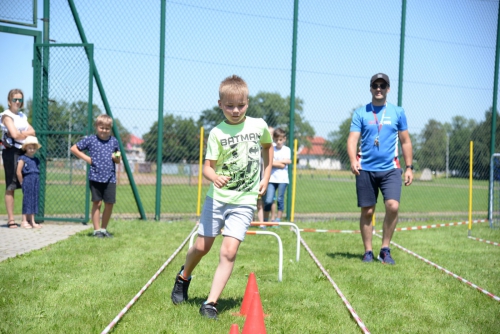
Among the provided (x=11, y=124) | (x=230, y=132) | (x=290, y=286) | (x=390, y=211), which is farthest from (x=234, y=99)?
(x=11, y=124)

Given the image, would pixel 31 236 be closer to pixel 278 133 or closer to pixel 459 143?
pixel 278 133

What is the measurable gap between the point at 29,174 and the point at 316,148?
5.82 meters

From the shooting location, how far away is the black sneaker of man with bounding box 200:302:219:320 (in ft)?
12.4

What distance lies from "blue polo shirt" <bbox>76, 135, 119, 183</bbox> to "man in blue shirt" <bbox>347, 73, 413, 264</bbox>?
324 cm

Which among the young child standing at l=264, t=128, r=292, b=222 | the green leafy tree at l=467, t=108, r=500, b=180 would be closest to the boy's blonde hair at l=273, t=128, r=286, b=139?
the young child standing at l=264, t=128, r=292, b=222

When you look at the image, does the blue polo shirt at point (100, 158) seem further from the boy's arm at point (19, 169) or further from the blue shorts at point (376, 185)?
→ the blue shorts at point (376, 185)

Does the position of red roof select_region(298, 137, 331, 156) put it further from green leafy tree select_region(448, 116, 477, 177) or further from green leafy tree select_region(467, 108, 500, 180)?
green leafy tree select_region(467, 108, 500, 180)

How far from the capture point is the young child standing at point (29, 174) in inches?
323

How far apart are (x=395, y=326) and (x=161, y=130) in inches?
275

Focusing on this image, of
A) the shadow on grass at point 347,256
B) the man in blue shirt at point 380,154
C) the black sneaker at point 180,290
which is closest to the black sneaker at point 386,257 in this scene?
the man in blue shirt at point 380,154

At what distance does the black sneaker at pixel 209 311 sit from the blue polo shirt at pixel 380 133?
3.08 metres

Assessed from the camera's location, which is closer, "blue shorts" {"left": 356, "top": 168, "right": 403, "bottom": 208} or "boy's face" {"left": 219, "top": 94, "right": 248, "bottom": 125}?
"boy's face" {"left": 219, "top": 94, "right": 248, "bottom": 125}

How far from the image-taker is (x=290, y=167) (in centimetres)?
1031

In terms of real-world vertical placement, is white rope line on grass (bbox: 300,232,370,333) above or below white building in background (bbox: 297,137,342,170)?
below
